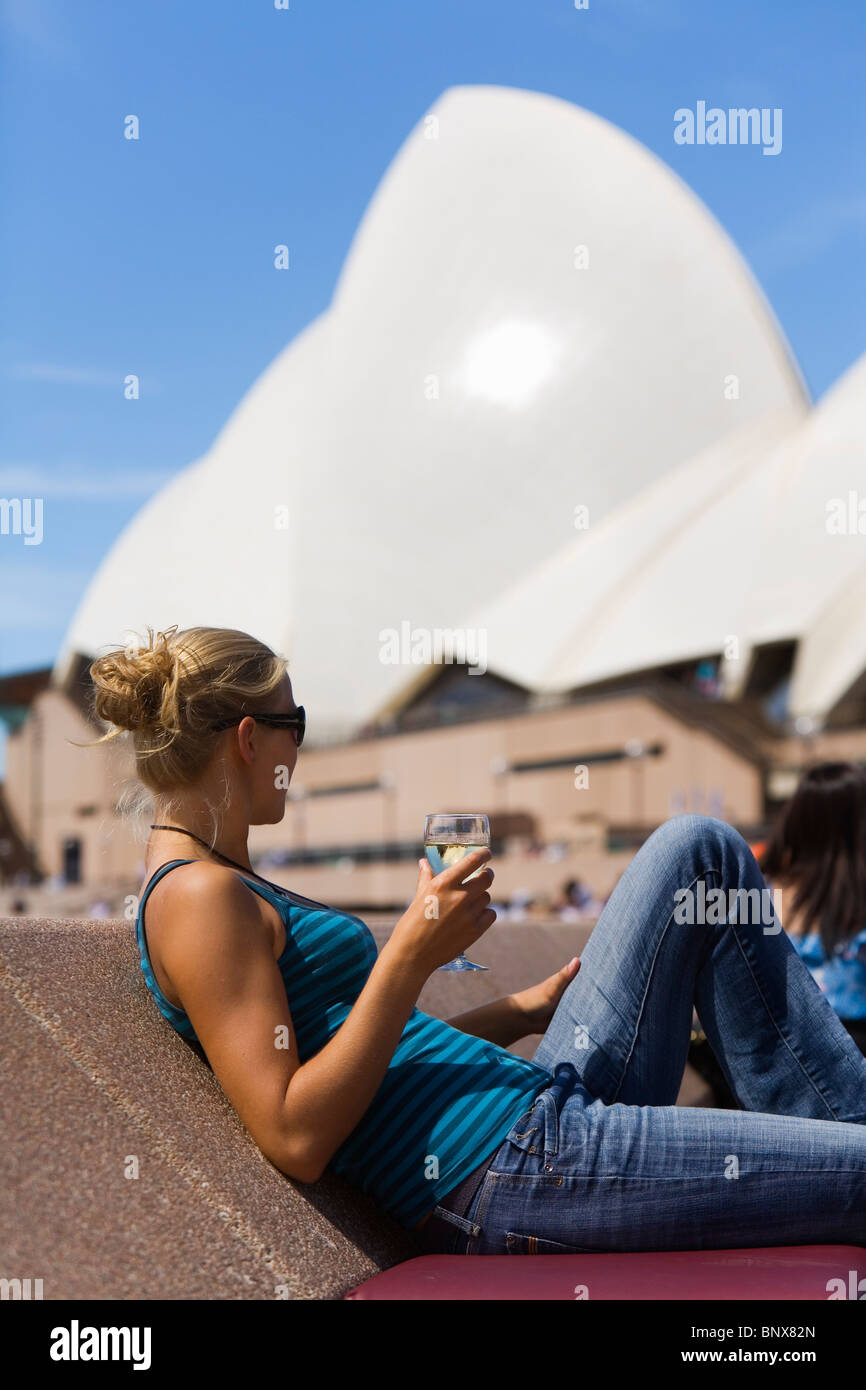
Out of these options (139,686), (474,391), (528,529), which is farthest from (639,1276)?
(474,391)

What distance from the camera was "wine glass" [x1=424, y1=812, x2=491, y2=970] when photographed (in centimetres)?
165

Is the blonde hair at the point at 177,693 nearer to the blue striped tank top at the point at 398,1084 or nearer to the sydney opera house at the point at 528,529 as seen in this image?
the blue striped tank top at the point at 398,1084

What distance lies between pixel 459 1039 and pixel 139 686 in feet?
2.01

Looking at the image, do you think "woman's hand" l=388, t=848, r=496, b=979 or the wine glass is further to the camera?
the wine glass

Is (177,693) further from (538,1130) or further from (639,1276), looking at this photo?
(639,1276)

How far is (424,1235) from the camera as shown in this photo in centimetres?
165

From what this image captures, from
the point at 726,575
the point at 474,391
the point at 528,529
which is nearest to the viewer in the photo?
the point at 726,575

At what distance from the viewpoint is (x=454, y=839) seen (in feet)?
5.47

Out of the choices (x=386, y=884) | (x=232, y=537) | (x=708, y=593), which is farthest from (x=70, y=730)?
(x=708, y=593)

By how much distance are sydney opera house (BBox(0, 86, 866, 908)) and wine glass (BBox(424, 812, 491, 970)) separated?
17.2m

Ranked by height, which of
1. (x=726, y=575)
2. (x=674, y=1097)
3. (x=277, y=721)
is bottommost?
(x=674, y=1097)

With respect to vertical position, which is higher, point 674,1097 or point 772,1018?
point 772,1018

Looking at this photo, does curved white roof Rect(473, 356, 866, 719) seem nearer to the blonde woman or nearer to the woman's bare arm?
the blonde woman

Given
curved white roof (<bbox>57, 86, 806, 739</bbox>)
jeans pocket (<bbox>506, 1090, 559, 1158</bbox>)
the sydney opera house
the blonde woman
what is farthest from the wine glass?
curved white roof (<bbox>57, 86, 806, 739</bbox>)
